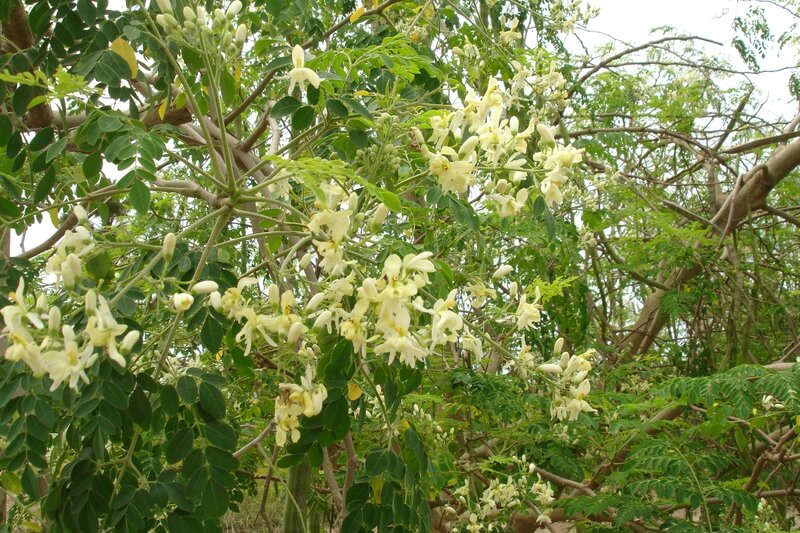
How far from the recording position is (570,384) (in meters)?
1.64

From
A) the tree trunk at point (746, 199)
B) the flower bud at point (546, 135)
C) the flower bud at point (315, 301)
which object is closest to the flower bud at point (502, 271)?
the flower bud at point (546, 135)

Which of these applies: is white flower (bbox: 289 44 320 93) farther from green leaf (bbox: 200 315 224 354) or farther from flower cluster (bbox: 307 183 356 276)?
green leaf (bbox: 200 315 224 354)

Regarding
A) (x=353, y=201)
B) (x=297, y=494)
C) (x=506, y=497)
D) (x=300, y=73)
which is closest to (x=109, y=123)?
(x=300, y=73)

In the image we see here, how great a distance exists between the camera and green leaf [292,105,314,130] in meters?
1.58

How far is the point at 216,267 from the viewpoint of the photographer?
1.62m

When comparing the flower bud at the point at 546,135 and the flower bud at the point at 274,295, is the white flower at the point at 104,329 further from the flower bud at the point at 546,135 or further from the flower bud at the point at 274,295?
the flower bud at the point at 546,135

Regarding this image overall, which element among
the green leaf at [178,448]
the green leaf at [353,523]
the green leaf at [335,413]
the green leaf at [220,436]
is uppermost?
the green leaf at [335,413]

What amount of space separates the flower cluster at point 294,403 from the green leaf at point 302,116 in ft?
1.62

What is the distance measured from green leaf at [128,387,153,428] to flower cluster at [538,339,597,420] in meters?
0.76

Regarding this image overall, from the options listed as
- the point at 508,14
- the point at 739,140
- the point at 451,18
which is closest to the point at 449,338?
the point at 451,18

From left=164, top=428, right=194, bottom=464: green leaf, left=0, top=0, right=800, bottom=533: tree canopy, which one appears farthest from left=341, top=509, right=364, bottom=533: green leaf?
left=164, top=428, right=194, bottom=464: green leaf

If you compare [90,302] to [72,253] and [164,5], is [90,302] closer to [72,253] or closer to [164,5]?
[72,253]

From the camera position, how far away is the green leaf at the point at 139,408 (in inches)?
57.4

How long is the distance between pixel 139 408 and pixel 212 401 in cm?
14
